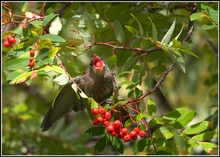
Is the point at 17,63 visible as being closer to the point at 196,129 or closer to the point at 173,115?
the point at 173,115

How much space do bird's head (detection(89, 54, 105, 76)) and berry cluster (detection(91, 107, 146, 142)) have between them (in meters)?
0.69

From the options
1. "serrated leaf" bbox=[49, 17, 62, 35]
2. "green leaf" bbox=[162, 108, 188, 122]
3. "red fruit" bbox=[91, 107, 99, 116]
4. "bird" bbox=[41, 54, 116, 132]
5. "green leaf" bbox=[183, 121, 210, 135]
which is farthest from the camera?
"bird" bbox=[41, 54, 116, 132]

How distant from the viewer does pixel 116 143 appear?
320 cm

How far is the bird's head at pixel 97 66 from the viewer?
11.7 feet

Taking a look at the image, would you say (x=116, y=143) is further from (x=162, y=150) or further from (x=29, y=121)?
(x=29, y=121)

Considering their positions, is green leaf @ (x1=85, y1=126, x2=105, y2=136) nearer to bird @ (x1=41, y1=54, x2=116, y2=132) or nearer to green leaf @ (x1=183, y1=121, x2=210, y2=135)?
bird @ (x1=41, y1=54, x2=116, y2=132)

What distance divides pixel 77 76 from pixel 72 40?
1.17 feet

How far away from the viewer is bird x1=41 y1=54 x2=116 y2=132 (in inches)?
139

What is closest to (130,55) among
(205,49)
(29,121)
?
(205,49)

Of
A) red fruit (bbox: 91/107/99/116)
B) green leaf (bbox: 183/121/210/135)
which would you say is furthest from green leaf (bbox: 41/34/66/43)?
green leaf (bbox: 183/121/210/135)

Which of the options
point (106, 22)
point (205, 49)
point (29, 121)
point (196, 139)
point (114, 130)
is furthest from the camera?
point (29, 121)

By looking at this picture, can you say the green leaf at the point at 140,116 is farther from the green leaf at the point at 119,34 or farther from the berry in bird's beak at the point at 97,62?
the berry in bird's beak at the point at 97,62

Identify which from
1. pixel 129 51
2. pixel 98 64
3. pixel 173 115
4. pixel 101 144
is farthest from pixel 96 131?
pixel 129 51

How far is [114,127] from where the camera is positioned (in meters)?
2.87
